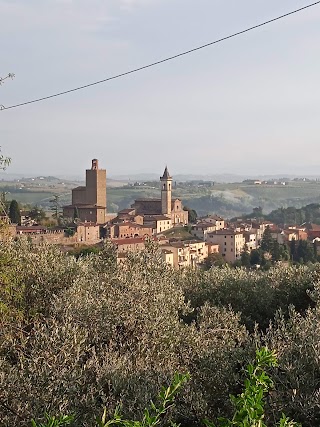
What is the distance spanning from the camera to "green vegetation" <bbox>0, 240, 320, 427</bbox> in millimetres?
5703

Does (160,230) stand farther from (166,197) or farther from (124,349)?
(124,349)

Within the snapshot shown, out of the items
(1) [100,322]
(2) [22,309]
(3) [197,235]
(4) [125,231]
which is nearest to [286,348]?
(1) [100,322]

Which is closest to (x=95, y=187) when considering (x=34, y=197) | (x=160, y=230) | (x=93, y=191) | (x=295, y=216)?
(x=93, y=191)

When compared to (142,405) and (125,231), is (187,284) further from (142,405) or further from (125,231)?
(125,231)

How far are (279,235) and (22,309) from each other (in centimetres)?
7012

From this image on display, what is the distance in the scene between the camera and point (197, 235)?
75875 millimetres

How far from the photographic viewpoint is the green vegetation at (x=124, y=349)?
18.7 feet

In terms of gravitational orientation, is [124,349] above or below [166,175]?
below

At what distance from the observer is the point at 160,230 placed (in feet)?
253

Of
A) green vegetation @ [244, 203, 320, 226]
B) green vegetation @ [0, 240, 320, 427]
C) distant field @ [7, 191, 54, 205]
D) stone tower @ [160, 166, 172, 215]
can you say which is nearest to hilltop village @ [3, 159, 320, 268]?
stone tower @ [160, 166, 172, 215]

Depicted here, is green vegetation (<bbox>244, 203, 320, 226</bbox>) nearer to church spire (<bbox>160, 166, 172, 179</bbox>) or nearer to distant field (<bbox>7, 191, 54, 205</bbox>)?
church spire (<bbox>160, 166, 172, 179</bbox>)

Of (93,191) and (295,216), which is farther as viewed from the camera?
(295,216)

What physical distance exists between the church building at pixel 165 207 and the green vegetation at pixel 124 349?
73.2 m

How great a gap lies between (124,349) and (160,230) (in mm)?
69641
